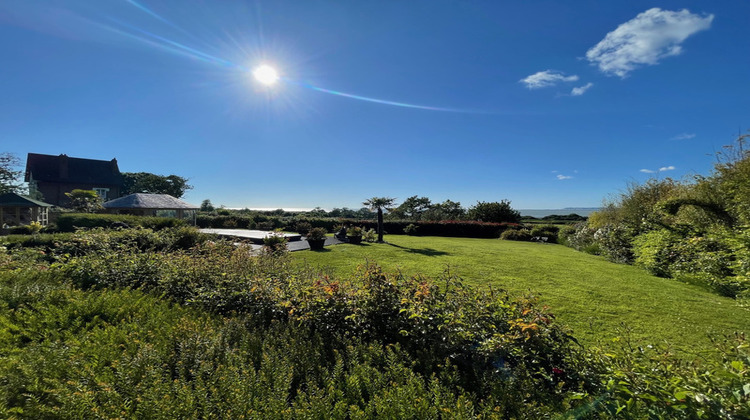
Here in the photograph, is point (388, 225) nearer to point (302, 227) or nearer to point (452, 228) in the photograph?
point (452, 228)

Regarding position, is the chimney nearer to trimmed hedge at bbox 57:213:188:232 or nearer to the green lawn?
trimmed hedge at bbox 57:213:188:232

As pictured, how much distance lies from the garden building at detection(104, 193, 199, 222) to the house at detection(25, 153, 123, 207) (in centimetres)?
1841

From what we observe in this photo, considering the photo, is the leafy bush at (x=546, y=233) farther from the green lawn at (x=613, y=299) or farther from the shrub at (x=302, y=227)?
the shrub at (x=302, y=227)

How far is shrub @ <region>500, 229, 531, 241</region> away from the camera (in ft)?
67.4

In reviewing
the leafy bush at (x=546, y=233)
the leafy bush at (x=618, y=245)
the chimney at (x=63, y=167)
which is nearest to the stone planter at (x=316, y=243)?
the leafy bush at (x=618, y=245)

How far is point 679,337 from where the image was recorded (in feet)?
12.1

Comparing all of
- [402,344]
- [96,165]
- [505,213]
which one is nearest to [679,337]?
[402,344]

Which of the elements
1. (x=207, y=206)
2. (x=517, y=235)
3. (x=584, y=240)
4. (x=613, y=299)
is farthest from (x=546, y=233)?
(x=207, y=206)

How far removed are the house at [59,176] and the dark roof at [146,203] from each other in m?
18.5

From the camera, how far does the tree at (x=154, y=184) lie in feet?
155

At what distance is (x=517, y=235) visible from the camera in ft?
67.6

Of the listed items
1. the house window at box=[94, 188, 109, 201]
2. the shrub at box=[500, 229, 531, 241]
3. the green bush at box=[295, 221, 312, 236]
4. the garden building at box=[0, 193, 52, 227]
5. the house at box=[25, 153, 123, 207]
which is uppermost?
the house at box=[25, 153, 123, 207]

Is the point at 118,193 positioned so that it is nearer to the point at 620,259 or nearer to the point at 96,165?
the point at 96,165

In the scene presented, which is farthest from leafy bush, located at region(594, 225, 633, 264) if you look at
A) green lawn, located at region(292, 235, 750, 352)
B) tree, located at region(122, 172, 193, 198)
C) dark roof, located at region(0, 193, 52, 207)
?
tree, located at region(122, 172, 193, 198)
